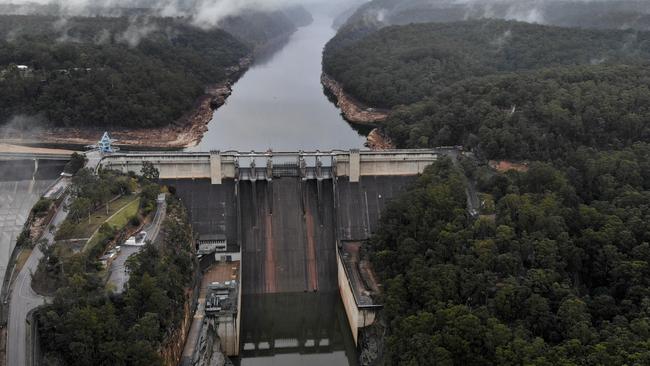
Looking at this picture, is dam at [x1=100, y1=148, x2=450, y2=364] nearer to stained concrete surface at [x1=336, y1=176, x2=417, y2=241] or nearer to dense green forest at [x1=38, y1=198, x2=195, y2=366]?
stained concrete surface at [x1=336, y1=176, x2=417, y2=241]

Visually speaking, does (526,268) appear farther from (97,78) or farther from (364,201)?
(97,78)

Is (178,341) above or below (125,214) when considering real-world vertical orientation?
below

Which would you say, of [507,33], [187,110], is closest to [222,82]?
[187,110]

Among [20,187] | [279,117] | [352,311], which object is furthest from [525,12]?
[20,187]

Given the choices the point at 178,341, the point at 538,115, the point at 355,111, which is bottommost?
the point at 178,341

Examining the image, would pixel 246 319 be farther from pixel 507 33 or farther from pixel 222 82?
pixel 507 33

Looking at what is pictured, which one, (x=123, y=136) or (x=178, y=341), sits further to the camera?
(x=123, y=136)

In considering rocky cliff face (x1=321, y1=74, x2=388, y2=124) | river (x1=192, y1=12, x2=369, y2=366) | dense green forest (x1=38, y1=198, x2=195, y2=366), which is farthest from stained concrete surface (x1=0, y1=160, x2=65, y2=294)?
rocky cliff face (x1=321, y1=74, x2=388, y2=124)
